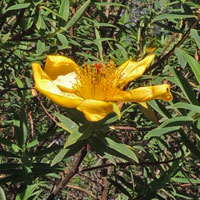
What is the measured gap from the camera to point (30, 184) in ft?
4.16

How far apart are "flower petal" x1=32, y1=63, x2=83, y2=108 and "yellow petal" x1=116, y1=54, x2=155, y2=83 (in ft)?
0.51

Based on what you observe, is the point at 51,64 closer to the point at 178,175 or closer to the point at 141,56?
the point at 141,56

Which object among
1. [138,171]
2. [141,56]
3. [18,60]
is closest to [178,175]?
[141,56]

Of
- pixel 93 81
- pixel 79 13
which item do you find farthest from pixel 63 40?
pixel 93 81

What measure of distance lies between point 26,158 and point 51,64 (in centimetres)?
32

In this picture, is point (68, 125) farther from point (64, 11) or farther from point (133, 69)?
point (64, 11)

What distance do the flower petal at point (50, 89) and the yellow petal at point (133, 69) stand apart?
16cm

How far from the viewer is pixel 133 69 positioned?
→ 1.14 m

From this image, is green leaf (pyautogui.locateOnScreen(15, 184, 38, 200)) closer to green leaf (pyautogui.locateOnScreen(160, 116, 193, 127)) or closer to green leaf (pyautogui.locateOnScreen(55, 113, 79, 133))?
green leaf (pyautogui.locateOnScreen(55, 113, 79, 133))

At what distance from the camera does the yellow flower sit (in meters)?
1.01

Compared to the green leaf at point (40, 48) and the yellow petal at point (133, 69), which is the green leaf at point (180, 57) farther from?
the green leaf at point (40, 48)

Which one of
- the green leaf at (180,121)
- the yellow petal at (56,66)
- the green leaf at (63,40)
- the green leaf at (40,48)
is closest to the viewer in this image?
the green leaf at (180,121)

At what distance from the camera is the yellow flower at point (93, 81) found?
1.01m

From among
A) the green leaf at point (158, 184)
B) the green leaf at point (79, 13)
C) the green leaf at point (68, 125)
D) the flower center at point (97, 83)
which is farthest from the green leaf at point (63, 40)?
the green leaf at point (158, 184)
